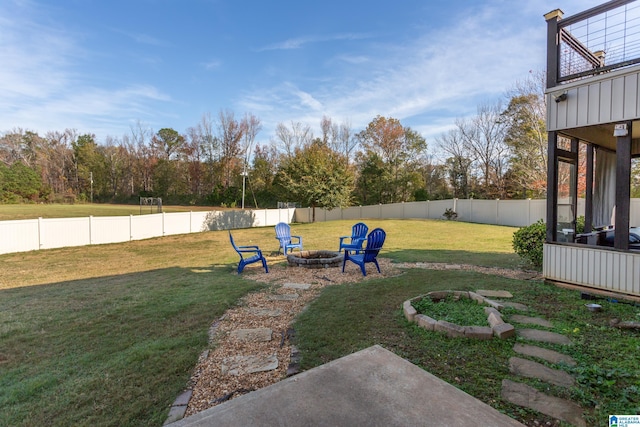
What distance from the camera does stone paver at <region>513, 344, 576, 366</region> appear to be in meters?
2.23

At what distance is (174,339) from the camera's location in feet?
9.31

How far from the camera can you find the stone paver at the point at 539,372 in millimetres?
1969

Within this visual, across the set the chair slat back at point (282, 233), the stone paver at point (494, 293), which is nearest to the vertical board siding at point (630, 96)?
the stone paver at point (494, 293)

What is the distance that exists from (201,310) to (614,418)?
3702mm

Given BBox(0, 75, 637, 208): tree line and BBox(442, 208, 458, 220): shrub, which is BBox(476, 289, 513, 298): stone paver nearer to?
BBox(0, 75, 637, 208): tree line

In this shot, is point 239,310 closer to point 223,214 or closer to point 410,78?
point 410,78

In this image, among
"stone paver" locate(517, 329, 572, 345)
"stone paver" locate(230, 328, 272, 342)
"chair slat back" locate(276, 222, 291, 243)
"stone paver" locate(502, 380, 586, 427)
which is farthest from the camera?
"chair slat back" locate(276, 222, 291, 243)

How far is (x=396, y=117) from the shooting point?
26.0 m

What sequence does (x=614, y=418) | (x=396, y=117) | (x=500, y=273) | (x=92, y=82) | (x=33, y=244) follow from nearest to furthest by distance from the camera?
(x=614, y=418), (x=500, y=273), (x=33, y=244), (x=92, y=82), (x=396, y=117)

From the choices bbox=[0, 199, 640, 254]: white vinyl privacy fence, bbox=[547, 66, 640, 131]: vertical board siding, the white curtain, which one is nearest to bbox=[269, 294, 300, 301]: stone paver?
bbox=[547, 66, 640, 131]: vertical board siding

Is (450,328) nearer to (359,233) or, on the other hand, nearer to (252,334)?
(252,334)

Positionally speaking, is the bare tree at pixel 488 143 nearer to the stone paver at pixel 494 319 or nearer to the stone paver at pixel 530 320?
the stone paver at pixel 530 320

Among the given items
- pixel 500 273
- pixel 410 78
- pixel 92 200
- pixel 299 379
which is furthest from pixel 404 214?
pixel 92 200

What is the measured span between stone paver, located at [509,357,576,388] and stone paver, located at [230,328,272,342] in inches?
80.3
